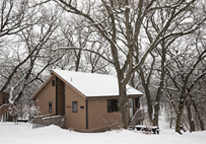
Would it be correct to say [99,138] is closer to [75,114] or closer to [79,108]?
[79,108]

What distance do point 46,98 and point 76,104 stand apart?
13.1 ft

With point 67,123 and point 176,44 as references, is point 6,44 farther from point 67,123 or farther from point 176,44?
point 176,44

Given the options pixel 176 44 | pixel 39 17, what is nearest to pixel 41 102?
pixel 39 17

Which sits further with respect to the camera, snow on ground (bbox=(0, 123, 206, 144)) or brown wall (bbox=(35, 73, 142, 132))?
brown wall (bbox=(35, 73, 142, 132))

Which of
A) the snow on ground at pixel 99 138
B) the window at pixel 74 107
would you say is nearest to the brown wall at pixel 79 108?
the window at pixel 74 107

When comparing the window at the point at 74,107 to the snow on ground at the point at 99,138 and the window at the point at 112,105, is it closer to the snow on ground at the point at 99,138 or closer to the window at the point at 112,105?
the snow on ground at the point at 99,138

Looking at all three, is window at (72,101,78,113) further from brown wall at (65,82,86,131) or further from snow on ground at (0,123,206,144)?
A: snow on ground at (0,123,206,144)

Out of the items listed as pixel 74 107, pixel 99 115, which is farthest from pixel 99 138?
pixel 74 107

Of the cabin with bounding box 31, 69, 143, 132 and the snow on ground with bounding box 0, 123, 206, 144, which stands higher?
the cabin with bounding box 31, 69, 143, 132

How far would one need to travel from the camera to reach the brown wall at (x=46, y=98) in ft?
52.4

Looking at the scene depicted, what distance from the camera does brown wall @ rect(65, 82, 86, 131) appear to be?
13.7 meters

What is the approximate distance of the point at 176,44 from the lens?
19938mm

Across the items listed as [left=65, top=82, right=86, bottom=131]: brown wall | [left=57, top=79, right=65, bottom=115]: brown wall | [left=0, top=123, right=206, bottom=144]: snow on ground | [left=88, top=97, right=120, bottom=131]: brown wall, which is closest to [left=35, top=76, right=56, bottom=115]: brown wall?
[left=57, top=79, right=65, bottom=115]: brown wall

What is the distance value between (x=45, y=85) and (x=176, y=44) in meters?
15.1
